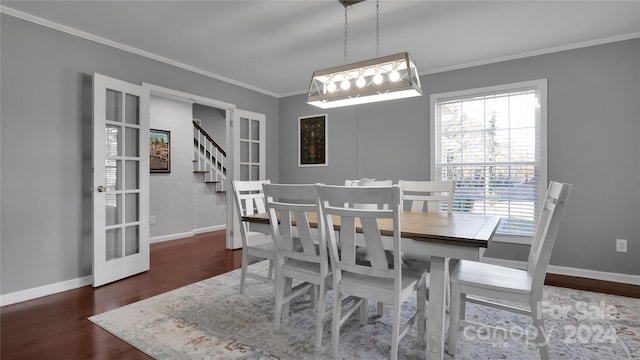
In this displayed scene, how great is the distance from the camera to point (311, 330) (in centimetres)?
220

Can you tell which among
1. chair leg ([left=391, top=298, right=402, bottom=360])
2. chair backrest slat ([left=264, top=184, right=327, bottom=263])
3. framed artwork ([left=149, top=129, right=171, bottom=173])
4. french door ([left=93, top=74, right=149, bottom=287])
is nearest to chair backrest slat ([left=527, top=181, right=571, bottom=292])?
chair leg ([left=391, top=298, right=402, bottom=360])

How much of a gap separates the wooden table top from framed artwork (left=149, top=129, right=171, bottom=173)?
3.59m

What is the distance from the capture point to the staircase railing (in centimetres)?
635

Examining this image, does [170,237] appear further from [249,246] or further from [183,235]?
[249,246]

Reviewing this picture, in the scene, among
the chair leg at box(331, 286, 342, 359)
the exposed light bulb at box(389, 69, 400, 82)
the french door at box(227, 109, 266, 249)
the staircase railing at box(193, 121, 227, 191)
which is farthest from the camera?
the staircase railing at box(193, 121, 227, 191)

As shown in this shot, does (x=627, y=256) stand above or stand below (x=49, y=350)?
above

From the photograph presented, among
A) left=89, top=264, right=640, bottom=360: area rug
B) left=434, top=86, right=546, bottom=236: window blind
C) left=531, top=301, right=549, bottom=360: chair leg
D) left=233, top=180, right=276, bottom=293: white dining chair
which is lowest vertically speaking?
left=89, top=264, right=640, bottom=360: area rug

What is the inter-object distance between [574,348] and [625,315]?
0.91 m

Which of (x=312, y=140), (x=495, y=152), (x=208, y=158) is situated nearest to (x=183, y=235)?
(x=208, y=158)

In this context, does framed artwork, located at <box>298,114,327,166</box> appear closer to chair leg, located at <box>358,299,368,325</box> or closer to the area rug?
the area rug

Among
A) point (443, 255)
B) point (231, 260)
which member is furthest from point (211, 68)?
point (443, 255)

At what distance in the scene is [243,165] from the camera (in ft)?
16.0

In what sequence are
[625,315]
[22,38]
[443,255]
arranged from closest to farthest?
[443,255]
[625,315]
[22,38]

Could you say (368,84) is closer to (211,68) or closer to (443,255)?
(443,255)
